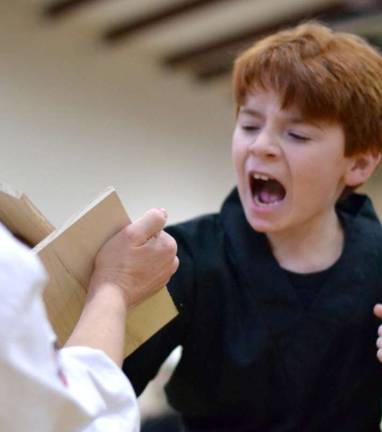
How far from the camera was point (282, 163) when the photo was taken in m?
1.57

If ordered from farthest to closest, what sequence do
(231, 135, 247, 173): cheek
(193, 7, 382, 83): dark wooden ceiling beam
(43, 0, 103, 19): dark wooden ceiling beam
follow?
(193, 7, 382, 83): dark wooden ceiling beam
(43, 0, 103, 19): dark wooden ceiling beam
(231, 135, 247, 173): cheek

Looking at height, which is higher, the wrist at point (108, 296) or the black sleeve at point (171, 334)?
the wrist at point (108, 296)

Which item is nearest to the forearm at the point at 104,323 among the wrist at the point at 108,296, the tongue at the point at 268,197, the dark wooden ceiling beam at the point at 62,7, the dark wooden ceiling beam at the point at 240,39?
the wrist at the point at 108,296

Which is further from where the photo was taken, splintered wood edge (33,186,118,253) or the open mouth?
the open mouth

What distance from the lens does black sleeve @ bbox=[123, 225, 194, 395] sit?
5.11ft

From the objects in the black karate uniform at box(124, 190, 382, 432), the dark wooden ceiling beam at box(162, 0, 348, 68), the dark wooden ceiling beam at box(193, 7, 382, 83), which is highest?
the black karate uniform at box(124, 190, 382, 432)

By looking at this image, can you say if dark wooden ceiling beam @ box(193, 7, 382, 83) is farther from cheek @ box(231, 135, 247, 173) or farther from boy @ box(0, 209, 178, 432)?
boy @ box(0, 209, 178, 432)

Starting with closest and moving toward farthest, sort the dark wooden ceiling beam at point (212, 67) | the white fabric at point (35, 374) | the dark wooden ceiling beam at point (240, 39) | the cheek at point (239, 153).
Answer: the white fabric at point (35, 374), the cheek at point (239, 153), the dark wooden ceiling beam at point (240, 39), the dark wooden ceiling beam at point (212, 67)

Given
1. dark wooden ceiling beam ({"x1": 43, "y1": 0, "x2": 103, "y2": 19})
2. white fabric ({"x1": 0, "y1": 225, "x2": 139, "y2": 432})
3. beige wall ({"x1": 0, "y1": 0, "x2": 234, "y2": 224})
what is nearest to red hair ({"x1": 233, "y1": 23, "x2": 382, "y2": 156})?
white fabric ({"x1": 0, "y1": 225, "x2": 139, "y2": 432})

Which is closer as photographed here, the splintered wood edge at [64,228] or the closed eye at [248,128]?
the splintered wood edge at [64,228]

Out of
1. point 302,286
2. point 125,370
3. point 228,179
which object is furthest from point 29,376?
point 228,179

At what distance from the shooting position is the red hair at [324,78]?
60.8 inches

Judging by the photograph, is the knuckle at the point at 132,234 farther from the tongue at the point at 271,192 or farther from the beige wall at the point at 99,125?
the beige wall at the point at 99,125

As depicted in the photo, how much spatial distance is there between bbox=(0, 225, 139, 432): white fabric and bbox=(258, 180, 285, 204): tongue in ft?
2.11
